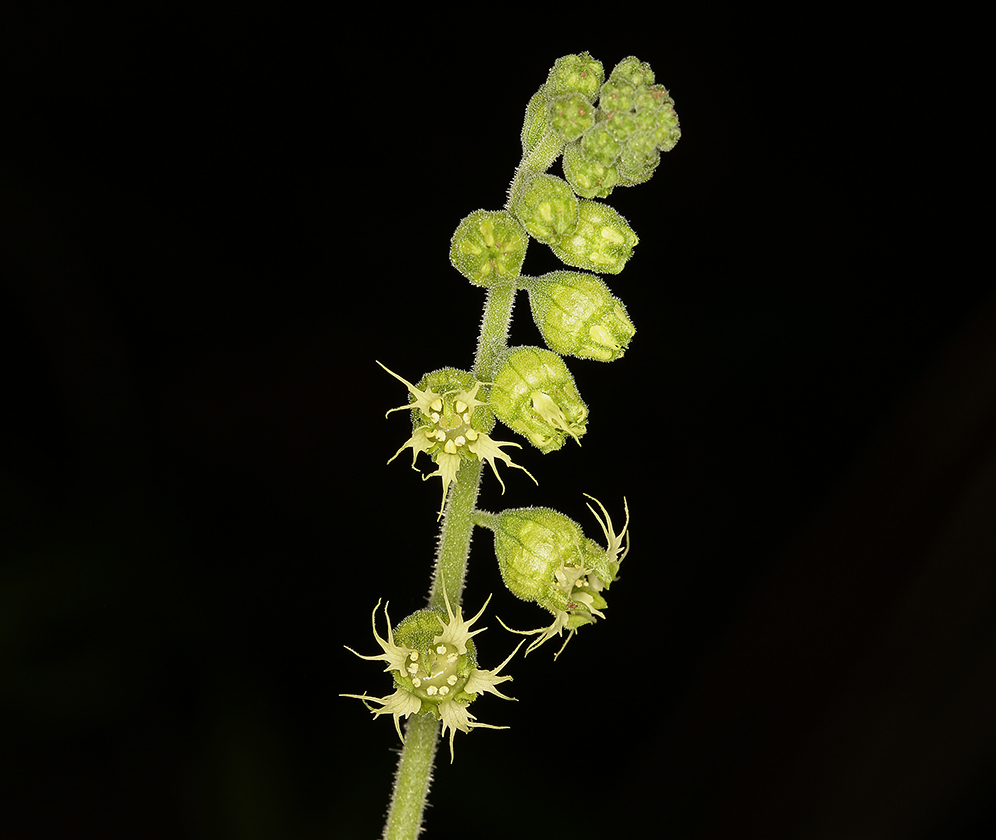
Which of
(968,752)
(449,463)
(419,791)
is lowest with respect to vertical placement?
(419,791)

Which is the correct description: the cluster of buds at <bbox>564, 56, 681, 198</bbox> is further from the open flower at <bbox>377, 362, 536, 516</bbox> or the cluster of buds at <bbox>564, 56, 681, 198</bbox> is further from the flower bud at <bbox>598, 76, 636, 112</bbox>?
the open flower at <bbox>377, 362, 536, 516</bbox>

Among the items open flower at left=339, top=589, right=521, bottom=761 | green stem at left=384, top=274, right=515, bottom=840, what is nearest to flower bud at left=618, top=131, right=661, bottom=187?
green stem at left=384, top=274, right=515, bottom=840

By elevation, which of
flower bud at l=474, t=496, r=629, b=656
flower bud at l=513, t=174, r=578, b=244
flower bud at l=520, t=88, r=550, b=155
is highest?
flower bud at l=520, t=88, r=550, b=155

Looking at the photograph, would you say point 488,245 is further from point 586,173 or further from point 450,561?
point 450,561

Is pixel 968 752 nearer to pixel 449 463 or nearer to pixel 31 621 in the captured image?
pixel 449 463

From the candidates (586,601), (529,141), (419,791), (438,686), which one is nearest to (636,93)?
(529,141)

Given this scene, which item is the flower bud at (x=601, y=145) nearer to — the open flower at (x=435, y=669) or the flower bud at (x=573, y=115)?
the flower bud at (x=573, y=115)
